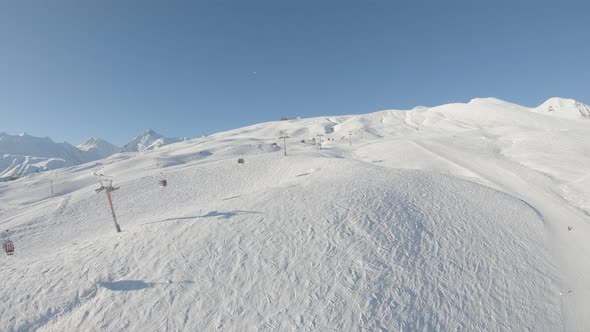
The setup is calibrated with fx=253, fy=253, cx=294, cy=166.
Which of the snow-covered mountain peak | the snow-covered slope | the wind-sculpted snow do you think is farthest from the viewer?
the snow-covered mountain peak

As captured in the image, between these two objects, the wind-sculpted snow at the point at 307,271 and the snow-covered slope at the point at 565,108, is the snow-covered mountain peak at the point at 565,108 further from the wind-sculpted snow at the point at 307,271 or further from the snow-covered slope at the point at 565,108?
the wind-sculpted snow at the point at 307,271

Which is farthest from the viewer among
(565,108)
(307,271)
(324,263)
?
(565,108)

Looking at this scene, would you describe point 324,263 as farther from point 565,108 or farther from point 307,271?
point 565,108

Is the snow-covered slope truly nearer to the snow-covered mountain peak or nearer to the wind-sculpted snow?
the snow-covered mountain peak

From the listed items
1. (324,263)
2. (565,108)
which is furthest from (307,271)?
(565,108)

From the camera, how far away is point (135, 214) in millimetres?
30344

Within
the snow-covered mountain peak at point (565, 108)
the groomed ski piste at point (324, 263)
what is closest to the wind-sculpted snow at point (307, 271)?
the groomed ski piste at point (324, 263)

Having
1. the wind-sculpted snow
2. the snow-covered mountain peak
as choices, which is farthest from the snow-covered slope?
the wind-sculpted snow

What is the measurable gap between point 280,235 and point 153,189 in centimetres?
2960

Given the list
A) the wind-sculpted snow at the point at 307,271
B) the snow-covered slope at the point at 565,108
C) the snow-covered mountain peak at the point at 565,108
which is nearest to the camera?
the wind-sculpted snow at the point at 307,271

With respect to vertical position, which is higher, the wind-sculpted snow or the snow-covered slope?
the snow-covered slope

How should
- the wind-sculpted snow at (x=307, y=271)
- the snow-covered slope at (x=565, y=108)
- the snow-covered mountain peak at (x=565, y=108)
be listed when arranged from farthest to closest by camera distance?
1. the snow-covered mountain peak at (x=565, y=108)
2. the snow-covered slope at (x=565, y=108)
3. the wind-sculpted snow at (x=307, y=271)

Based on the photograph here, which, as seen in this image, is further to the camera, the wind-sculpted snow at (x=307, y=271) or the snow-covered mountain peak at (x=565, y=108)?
the snow-covered mountain peak at (x=565, y=108)

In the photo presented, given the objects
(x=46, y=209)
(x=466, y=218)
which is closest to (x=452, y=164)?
(x=466, y=218)
